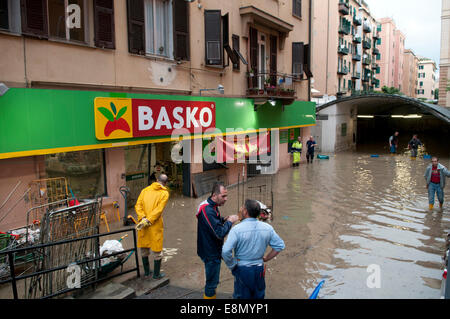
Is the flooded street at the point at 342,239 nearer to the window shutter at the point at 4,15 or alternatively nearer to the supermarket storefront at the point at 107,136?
the supermarket storefront at the point at 107,136

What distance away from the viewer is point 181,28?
11781 mm

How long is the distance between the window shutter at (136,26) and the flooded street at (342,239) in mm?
5301

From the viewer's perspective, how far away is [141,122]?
33.5 ft

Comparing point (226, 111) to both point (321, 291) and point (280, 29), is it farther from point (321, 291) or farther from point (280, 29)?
point (321, 291)

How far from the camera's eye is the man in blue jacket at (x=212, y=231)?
4977 mm

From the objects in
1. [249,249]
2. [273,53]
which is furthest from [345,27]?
[249,249]

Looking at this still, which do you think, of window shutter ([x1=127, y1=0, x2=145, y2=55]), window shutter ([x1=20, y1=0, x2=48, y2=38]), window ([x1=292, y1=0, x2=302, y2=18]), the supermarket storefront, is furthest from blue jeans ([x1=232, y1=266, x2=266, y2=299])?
window ([x1=292, y1=0, x2=302, y2=18])

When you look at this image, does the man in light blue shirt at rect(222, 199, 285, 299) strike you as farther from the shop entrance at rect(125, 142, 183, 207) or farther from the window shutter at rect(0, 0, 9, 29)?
the window shutter at rect(0, 0, 9, 29)

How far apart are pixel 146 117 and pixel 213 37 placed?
469 centimetres

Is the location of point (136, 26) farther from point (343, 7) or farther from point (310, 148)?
point (343, 7)

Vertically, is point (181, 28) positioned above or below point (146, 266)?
above

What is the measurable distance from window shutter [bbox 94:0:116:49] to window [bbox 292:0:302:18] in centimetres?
1300
